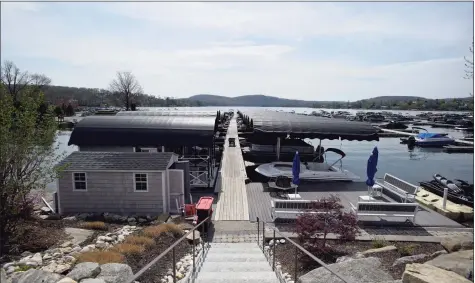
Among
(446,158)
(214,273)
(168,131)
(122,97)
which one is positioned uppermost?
(122,97)

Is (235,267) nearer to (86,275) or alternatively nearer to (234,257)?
(234,257)

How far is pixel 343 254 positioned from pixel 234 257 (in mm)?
3534

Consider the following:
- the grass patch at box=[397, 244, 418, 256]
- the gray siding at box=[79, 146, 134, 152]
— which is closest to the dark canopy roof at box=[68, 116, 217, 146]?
the gray siding at box=[79, 146, 134, 152]

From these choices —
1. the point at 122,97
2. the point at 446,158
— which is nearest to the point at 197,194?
the point at 446,158

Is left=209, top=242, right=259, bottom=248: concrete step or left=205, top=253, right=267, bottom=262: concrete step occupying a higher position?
left=205, top=253, right=267, bottom=262: concrete step

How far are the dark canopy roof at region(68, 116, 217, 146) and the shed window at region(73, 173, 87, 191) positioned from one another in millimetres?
4679

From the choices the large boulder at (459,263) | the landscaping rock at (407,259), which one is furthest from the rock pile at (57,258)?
the large boulder at (459,263)

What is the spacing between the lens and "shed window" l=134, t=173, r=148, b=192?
44.5 ft

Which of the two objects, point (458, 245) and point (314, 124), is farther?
point (314, 124)

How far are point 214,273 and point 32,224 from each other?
9.15 metres

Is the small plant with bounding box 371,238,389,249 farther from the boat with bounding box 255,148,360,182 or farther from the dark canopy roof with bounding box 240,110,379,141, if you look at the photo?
the dark canopy roof with bounding box 240,110,379,141

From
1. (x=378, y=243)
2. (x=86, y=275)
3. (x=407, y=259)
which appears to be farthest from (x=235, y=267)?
(x=378, y=243)

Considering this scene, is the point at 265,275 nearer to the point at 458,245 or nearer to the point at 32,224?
the point at 458,245

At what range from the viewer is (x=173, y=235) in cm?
1040
